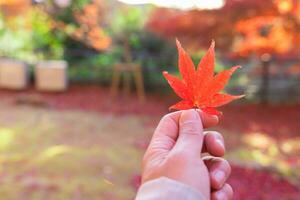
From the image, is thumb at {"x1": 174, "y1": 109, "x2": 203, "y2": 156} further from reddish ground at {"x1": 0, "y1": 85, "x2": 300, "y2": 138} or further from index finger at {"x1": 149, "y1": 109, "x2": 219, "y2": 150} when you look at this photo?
reddish ground at {"x1": 0, "y1": 85, "x2": 300, "y2": 138}

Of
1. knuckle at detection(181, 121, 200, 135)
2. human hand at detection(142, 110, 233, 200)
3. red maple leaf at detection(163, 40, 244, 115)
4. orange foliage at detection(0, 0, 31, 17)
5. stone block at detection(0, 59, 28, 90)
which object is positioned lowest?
stone block at detection(0, 59, 28, 90)

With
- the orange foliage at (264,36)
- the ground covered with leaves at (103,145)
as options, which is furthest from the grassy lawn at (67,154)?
the orange foliage at (264,36)

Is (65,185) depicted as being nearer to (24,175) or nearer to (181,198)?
(24,175)

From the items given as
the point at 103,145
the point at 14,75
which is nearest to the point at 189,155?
the point at 103,145

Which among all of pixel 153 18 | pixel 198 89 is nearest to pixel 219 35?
pixel 153 18

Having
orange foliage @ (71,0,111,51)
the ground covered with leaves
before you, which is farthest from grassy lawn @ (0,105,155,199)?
orange foliage @ (71,0,111,51)
